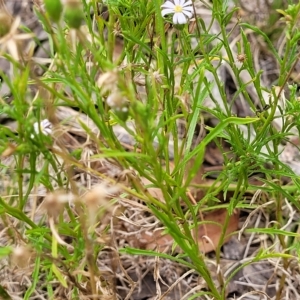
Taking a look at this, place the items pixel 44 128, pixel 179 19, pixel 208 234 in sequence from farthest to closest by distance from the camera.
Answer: pixel 208 234 < pixel 179 19 < pixel 44 128

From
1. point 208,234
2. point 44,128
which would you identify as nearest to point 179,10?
point 44,128

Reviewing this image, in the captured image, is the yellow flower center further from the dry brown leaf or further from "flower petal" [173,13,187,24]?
the dry brown leaf

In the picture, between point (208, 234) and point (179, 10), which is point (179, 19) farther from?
point (208, 234)

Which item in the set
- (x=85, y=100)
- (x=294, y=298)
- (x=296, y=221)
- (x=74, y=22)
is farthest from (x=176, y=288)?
(x=74, y=22)

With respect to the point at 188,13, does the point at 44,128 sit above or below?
below

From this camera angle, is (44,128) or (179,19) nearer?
(44,128)

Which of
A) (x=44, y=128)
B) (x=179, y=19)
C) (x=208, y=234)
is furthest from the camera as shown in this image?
(x=208, y=234)

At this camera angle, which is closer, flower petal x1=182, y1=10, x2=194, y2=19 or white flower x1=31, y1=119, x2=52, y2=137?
white flower x1=31, y1=119, x2=52, y2=137

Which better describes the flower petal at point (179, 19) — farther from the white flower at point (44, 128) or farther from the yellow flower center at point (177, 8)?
the white flower at point (44, 128)

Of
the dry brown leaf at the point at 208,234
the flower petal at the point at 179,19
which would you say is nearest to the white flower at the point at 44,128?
the flower petal at the point at 179,19

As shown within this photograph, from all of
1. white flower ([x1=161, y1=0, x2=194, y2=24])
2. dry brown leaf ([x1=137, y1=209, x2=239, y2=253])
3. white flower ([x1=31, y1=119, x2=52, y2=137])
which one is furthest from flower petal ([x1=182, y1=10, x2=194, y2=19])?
dry brown leaf ([x1=137, y1=209, x2=239, y2=253])
